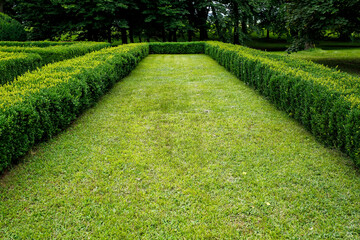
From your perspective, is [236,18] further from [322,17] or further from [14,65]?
[14,65]

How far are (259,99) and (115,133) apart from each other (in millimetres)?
4807

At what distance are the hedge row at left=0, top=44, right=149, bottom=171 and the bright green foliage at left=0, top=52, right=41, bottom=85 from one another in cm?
153

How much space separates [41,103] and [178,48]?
19833 millimetres

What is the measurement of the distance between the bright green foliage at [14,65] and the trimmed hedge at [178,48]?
1454 centimetres

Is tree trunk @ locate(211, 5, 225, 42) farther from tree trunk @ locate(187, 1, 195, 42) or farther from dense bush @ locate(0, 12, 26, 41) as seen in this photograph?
dense bush @ locate(0, 12, 26, 41)

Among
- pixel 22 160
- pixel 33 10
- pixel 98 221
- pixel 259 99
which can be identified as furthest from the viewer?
pixel 33 10

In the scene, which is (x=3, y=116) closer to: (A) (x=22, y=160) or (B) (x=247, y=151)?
(A) (x=22, y=160)

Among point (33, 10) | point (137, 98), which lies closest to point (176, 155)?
point (137, 98)

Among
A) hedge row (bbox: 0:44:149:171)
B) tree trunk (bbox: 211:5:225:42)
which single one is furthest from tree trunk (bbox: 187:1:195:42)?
hedge row (bbox: 0:44:149:171)

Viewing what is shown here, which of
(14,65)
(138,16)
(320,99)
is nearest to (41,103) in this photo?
(14,65)

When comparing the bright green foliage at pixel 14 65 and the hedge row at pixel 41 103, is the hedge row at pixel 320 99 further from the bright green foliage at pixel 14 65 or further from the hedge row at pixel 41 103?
the bright green foliage at pixel 14 65

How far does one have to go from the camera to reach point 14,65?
7.92m

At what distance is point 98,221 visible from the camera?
292cm

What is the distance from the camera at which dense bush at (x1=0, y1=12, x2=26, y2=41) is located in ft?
62.2
